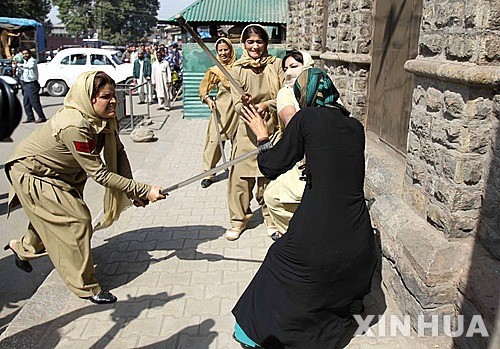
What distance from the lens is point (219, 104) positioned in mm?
6195

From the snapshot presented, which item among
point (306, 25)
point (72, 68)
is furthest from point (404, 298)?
point (72, 68)

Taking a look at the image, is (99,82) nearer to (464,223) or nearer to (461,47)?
(461,47)

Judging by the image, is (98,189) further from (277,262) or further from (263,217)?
(277,262)

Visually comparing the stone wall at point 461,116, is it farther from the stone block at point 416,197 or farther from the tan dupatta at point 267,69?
the tan dupatta at point 267,69

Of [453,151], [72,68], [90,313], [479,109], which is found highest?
[72,68]

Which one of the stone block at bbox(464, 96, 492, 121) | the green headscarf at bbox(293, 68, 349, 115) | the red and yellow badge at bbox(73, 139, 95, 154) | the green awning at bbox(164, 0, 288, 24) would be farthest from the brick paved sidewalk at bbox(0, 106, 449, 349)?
the green awning at bbox(164, 0, 288, 24)

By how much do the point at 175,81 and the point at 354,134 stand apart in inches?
577

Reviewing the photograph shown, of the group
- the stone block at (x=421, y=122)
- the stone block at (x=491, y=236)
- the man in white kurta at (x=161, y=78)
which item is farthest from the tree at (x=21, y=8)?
the stone block at (x=491, y=236)

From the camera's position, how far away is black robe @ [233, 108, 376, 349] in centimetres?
261

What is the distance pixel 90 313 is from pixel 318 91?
7.44 ft

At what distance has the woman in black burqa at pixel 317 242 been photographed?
8.59 feet

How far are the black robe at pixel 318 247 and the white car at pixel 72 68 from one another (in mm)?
16370

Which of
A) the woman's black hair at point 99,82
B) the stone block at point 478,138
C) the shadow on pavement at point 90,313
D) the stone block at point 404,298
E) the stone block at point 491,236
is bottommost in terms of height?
the shadow on pavement at point 90,313

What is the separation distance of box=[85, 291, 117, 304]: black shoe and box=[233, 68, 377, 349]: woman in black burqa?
1.12 m
